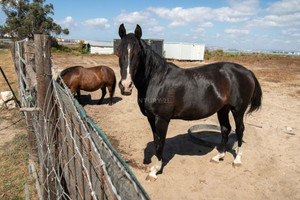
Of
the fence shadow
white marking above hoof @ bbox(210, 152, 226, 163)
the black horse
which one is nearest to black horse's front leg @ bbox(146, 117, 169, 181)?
the black horse

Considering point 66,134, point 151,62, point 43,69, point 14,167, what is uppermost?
point 151,62

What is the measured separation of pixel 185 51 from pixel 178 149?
2230cm

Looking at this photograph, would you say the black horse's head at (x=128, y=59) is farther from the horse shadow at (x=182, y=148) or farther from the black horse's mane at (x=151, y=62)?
the horse shadow at (x=182, y=148)

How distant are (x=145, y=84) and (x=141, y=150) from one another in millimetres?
1832

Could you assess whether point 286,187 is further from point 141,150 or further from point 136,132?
point 136,132

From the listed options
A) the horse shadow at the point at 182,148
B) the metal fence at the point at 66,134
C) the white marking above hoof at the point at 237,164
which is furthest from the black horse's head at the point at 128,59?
the white marking above hoof at the point at 237,164

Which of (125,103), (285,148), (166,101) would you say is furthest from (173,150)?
(125,103)

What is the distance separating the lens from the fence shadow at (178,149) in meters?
4.02

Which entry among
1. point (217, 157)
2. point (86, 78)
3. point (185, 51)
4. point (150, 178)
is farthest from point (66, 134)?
point (185, 51)

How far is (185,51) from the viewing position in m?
25.1

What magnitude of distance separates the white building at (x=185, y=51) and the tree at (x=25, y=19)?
1077 inches

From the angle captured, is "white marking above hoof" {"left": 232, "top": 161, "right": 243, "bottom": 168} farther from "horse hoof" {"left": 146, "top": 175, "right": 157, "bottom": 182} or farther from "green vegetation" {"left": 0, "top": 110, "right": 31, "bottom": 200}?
"green vegetation" {"left": 0, "top": 110, "right": 31, "bottom": 200}

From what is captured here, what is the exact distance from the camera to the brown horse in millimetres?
6508

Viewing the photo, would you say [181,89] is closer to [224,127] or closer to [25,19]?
[224,127]
